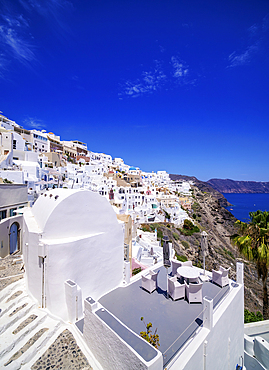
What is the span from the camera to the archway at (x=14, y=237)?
41.2 ft

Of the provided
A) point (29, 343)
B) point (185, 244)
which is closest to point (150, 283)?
point (29, 343)

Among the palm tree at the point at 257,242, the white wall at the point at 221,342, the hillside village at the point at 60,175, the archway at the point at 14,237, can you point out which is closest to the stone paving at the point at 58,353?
the white wall at the point at 221,342

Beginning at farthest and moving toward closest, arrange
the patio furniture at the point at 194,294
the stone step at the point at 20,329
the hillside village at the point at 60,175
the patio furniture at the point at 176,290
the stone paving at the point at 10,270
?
the hillside village at the point at 60,175 < the stone paving at the point at 10,270 < the patio furniture at the point at 176,290 < the patio furniture at the point at 194,294 < the stone step at the point at 20,329

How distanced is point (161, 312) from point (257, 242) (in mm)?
7014

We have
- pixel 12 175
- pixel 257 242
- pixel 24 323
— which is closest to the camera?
pixel 24 323

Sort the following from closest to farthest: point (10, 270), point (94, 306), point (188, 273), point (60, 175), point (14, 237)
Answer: point (94, 306), point (188, 273), point (10, 270), point (14, 237), point (60, 175)

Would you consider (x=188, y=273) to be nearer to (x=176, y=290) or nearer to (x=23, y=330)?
(x=176, y=290)

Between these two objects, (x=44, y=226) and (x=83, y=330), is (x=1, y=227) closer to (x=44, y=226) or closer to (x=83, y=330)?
(x=44, y=226)

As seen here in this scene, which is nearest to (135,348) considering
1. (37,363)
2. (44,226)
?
(37,363)

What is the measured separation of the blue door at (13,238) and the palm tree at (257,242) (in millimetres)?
A: 15133

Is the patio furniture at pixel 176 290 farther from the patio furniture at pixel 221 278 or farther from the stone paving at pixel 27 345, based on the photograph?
the stone paving at pixel 27 345

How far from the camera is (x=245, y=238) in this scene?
1041 cm

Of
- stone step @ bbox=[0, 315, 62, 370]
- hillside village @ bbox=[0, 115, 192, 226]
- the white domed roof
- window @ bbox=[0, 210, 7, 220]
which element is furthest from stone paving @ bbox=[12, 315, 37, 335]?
hillside village @ bbox=[0, 115, 192, 226]

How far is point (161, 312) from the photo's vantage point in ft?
21.9
